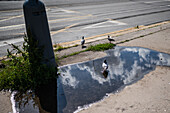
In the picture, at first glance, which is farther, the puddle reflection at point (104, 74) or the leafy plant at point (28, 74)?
the leafy plant at point (28, 74)

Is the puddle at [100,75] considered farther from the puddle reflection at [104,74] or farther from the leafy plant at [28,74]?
the leafy plant at [28,74]

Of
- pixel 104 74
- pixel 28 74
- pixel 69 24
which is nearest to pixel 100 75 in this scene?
pixel 104 74

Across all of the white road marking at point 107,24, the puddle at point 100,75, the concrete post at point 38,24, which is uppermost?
the concrete post at point 38,24

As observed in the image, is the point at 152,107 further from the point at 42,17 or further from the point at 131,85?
the point at 42,17

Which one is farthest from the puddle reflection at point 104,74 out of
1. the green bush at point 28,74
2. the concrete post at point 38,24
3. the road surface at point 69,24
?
the road surface at point 69,24

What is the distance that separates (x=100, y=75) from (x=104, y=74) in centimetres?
14

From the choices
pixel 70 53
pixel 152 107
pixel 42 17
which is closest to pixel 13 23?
pixel 70 53

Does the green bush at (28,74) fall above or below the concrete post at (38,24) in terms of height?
below

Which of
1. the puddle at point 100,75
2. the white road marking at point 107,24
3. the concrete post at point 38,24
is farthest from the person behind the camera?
the white road marking at point 107,24

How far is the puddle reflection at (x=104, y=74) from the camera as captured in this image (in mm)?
4559

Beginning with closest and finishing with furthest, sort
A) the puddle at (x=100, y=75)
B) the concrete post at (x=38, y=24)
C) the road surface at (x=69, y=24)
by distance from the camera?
the puddle at (x=100, y=75), the concrete post at (x=38, y=24), the road surface at (x=69, y=24)

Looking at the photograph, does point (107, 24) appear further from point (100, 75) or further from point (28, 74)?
point (28, 74)

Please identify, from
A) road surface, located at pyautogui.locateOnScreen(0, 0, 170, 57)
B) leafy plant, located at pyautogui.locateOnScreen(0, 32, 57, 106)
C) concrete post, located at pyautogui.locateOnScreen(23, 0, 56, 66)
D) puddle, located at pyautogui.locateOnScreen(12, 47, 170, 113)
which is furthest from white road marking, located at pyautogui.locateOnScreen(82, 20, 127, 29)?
leafy plant, located at pyautogui.locateOnScreen(0, 32, 57, 106)

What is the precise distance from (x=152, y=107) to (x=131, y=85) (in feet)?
3.37
